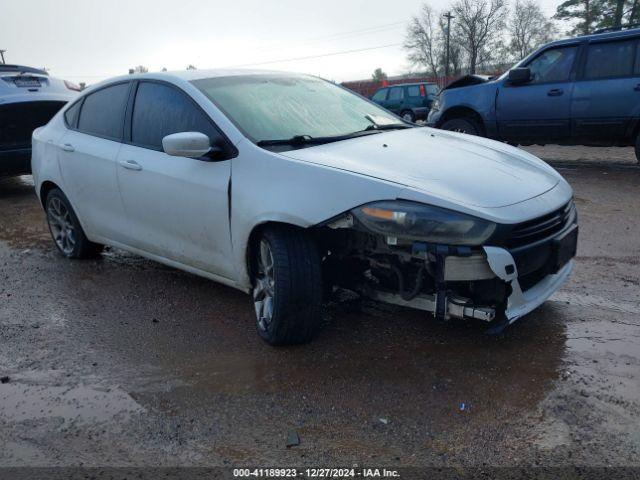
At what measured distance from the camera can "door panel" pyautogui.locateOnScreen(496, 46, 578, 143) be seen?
8312mm

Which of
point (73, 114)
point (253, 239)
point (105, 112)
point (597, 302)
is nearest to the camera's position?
point (253, 239)

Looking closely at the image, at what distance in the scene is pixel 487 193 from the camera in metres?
2.92

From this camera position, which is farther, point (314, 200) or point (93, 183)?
point (93, 183)

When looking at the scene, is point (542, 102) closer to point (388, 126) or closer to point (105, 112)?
point (388, 126)

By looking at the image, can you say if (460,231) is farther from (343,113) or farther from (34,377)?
(34,377)

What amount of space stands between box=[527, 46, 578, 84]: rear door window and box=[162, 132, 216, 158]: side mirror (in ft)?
21.8

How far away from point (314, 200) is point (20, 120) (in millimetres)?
6505

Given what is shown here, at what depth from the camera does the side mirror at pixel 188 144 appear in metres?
3.39

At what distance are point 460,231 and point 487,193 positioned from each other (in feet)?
1.00

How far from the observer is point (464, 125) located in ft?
30.8

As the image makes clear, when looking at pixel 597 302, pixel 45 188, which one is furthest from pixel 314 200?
pixel 45 188

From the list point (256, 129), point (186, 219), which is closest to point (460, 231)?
point (256, 129)

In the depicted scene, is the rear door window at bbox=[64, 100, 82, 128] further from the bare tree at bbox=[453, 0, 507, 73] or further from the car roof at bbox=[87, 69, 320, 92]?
the bare tree at bbox=[453, 0, 507, 73]

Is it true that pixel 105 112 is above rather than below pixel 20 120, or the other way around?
above
